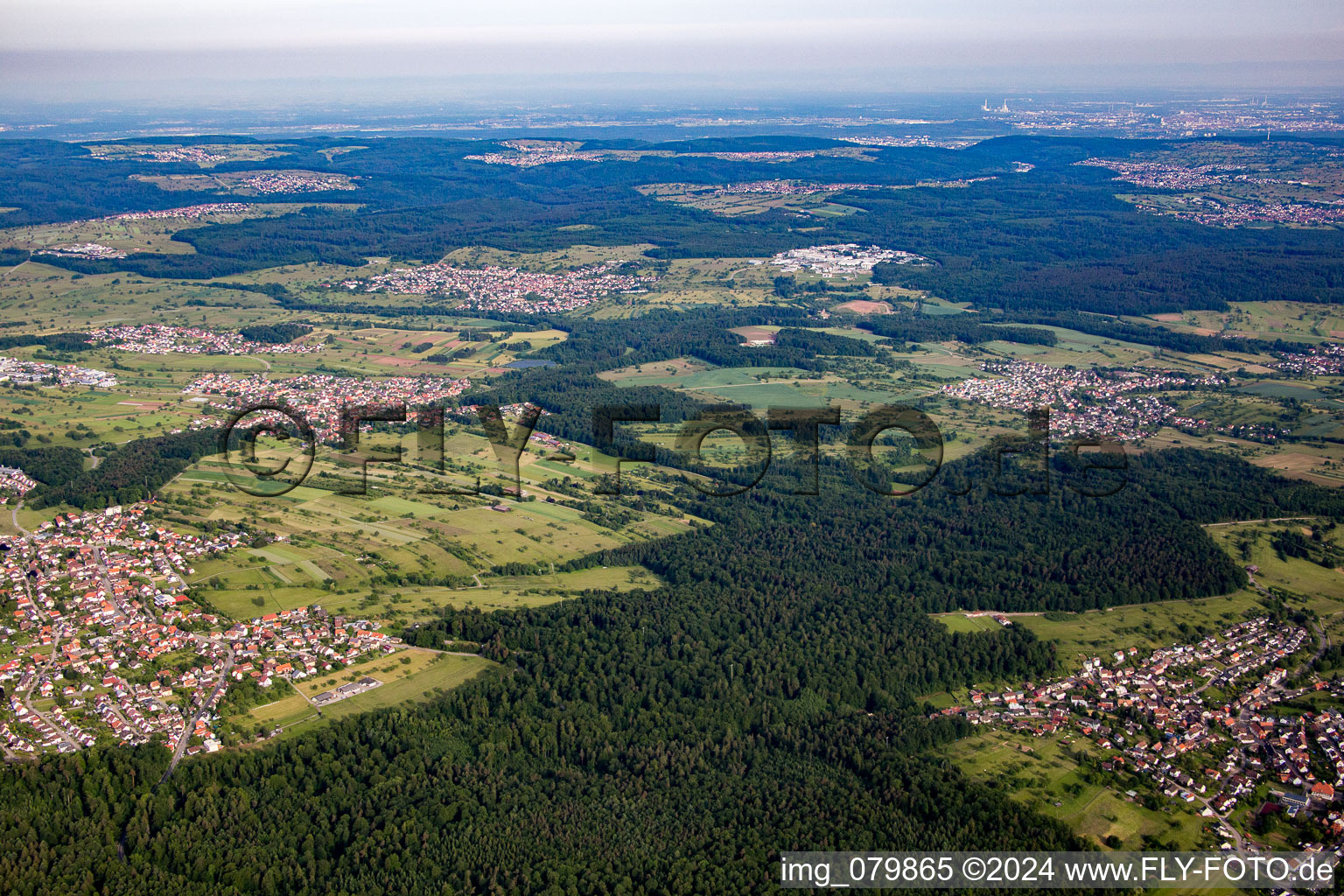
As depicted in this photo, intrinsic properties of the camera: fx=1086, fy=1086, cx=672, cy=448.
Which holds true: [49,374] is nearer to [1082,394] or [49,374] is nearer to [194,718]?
[194,718]

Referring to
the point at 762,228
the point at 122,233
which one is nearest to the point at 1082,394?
the point at 762,228

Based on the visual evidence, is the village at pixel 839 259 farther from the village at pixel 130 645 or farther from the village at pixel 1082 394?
the village at pixel 130 645

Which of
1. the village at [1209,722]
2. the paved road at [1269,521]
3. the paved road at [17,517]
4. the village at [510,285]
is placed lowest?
the village at [1209,722]

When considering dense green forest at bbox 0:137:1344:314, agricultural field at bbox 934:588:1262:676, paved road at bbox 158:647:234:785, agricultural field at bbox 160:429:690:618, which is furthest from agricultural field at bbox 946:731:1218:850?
dense green forest at bbox 0:137:1344:314

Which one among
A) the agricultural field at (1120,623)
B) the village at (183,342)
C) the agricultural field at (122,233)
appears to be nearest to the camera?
the agricultural field at (1120,623)

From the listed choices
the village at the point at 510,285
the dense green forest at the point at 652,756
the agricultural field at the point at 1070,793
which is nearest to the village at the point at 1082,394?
the dense green forest at the point at 652,756
